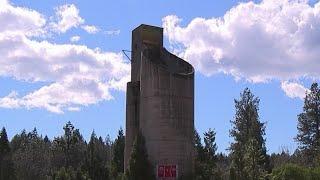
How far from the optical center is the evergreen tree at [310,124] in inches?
2837

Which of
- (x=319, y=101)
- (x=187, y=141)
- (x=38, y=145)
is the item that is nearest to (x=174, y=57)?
(x=187, y=141)

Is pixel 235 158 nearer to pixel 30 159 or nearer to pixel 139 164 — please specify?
pixel 139 164

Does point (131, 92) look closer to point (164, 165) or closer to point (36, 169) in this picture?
point (164, 165)

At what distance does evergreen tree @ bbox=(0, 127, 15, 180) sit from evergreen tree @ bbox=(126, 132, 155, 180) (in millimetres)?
60233

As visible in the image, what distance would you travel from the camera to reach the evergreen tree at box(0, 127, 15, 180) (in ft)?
329

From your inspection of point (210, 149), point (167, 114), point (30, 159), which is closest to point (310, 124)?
point (210, 149)

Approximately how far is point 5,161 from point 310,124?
51982 mm

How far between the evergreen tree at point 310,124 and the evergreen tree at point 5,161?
4954 centimetres

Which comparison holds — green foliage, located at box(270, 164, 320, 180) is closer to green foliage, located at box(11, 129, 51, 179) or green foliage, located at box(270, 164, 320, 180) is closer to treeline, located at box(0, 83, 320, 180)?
treeline, located at box(0, 83, 320, 180)

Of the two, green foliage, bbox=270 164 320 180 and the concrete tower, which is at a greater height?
the concrete tower

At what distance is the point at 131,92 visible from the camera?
162ft

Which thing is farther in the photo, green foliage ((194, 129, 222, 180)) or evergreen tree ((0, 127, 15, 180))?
evergreen tree ((0, 127, 15, 180))

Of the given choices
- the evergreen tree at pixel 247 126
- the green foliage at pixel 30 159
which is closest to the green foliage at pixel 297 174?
the evergreen tree at pixel 247 126

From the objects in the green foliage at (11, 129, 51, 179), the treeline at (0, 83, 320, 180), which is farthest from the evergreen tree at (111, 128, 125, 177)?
the green foliage at (11, 129, 51, 179)
